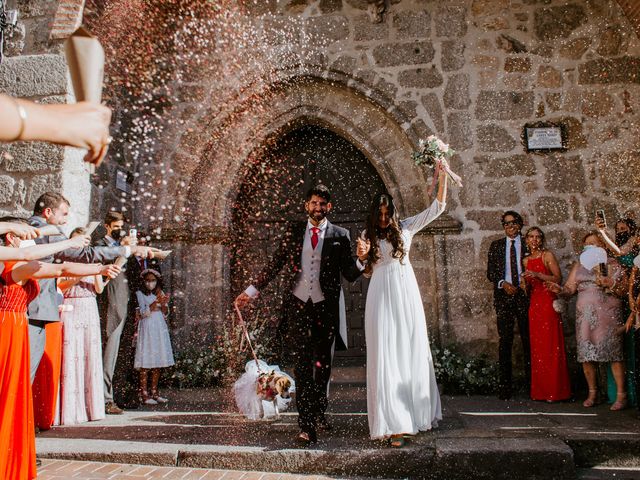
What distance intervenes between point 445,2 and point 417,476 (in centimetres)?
629

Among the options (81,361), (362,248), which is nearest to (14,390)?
(81,361)

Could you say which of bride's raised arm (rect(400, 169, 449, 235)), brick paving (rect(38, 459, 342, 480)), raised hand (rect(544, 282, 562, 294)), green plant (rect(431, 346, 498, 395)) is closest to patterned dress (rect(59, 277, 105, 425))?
brick paving (rect(38, 459, 342, 480))

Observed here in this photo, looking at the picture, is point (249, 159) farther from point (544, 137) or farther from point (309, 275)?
point (544, 137)

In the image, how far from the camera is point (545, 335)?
5.72m

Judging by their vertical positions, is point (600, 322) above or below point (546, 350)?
above

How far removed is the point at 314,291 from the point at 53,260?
211 cm

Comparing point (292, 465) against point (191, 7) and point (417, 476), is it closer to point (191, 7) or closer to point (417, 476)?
point (417, 476)

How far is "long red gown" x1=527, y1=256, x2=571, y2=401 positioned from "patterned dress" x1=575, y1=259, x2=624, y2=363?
1.08 ft

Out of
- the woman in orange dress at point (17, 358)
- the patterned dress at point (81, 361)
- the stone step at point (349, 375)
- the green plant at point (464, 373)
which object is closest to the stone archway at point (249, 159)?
the green plant at point (464, 373)

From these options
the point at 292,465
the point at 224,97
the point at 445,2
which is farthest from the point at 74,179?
the point at 445,2

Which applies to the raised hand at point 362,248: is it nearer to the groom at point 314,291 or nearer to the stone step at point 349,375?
the groom at point 314,291

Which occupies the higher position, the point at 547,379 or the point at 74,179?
the point at 74,179

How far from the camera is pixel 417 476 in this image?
3.53 m

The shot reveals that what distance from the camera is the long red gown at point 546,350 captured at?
5590 millimetres
